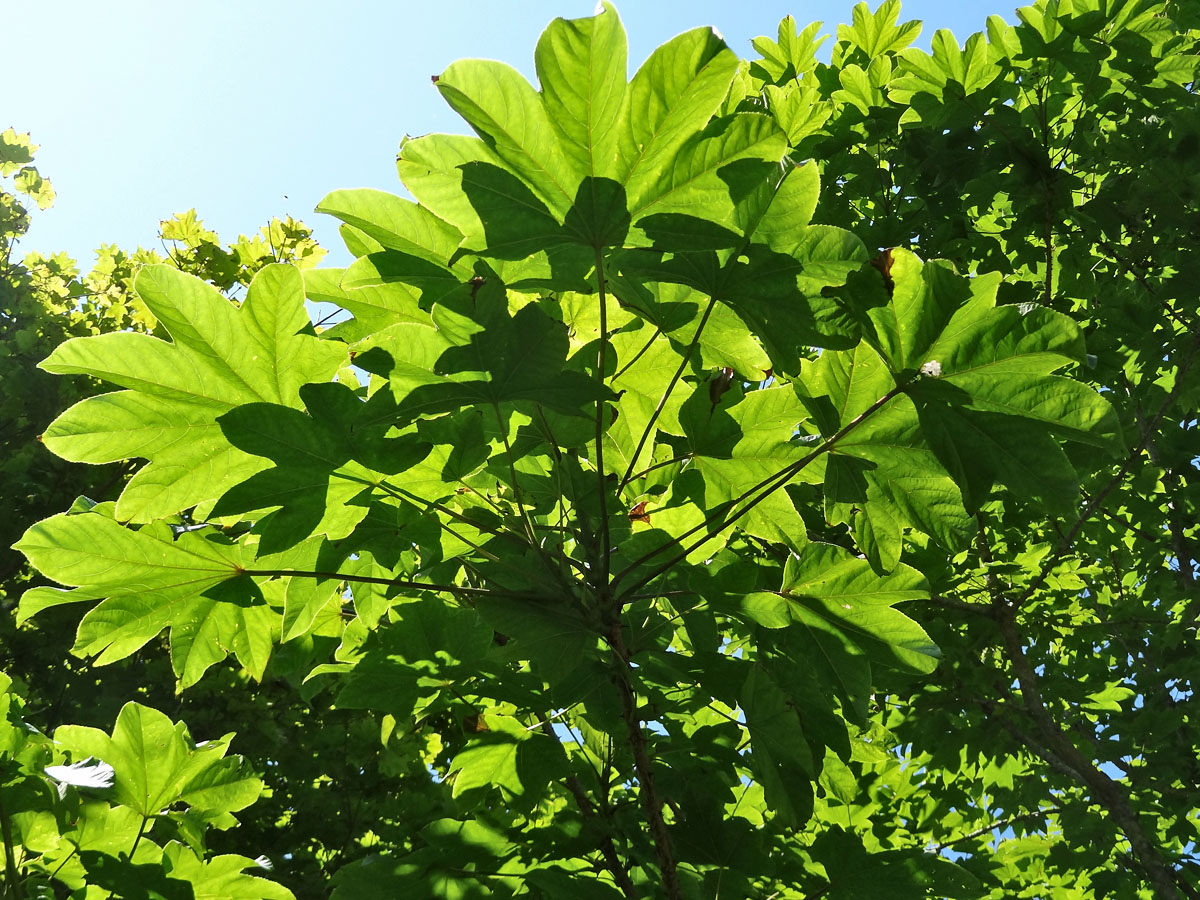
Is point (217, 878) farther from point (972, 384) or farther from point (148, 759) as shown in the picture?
point (972, 384)

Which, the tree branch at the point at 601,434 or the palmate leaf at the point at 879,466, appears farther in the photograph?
the palmate leaf at the point at 879,466

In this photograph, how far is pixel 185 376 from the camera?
3.96ft

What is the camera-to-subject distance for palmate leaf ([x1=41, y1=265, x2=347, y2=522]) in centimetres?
118

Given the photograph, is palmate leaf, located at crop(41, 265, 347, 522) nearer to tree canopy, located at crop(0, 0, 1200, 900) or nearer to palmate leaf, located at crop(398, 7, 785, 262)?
tree canopy, located at crop(0, 0, 1200, 900)

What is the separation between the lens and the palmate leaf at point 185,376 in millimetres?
1181

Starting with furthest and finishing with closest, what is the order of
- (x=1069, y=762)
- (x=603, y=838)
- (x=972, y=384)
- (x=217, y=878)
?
1. (x=1069, y=762)
2. (x=217, y=878)
3. (x=603, y=838)
4. (x=972, y=384)

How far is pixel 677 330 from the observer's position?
1317 mm

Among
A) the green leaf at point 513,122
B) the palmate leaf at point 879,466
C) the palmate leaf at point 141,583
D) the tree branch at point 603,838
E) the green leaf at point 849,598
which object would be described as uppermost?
the green leaf at point 513,122

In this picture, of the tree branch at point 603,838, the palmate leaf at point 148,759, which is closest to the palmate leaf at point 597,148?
the tree branch at point 603,838

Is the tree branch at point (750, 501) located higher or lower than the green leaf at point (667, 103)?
lower

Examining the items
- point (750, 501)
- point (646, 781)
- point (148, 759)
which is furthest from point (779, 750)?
point (148, 759)

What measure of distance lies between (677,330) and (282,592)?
87 centimetres

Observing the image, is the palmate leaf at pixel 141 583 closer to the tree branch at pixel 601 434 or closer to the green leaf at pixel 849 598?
the tree branch at pixel 601 434

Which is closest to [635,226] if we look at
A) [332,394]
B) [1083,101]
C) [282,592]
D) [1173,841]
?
[332,394]
